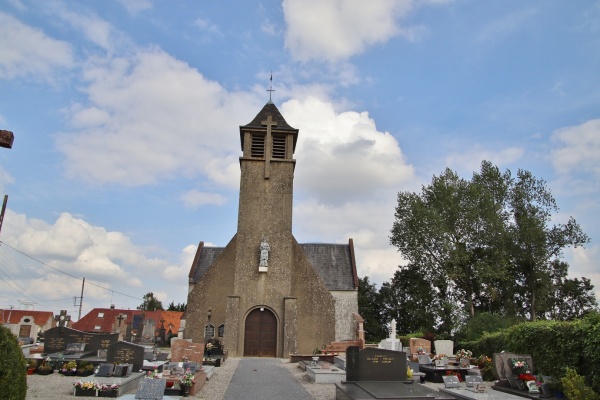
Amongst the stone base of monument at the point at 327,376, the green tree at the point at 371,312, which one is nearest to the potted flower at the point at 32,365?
the stone base of monument at the point at 327,376

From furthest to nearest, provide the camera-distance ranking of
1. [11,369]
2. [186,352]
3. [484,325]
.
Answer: [484,325]
[186,352]
[11,369]

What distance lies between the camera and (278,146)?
95.9ft

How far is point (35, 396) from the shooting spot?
1175 cm

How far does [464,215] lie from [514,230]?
3806 mm

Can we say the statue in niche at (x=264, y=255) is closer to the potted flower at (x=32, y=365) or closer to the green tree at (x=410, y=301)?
the potted flower at (x=32, y=365)

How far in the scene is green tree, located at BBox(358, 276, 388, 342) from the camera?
145 ft

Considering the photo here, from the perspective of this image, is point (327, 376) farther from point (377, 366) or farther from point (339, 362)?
point (377, 366)

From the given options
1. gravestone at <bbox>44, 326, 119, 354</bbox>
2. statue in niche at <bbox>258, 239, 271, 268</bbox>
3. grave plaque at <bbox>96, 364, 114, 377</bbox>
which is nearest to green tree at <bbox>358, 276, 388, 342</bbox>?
statue in niche at <bbox>258, 239, 271, 268</bbox>

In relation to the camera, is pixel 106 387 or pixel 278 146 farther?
Answer: pixel 278 146

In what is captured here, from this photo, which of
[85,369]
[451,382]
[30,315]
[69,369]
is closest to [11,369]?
[85,369]

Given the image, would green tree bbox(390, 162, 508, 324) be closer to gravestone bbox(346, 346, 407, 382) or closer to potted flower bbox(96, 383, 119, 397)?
gravestone bbox(346, 346, 407, 382)

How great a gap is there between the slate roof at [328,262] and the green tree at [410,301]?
7367 millimetres

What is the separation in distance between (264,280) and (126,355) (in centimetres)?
1214

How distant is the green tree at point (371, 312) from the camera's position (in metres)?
44.3
